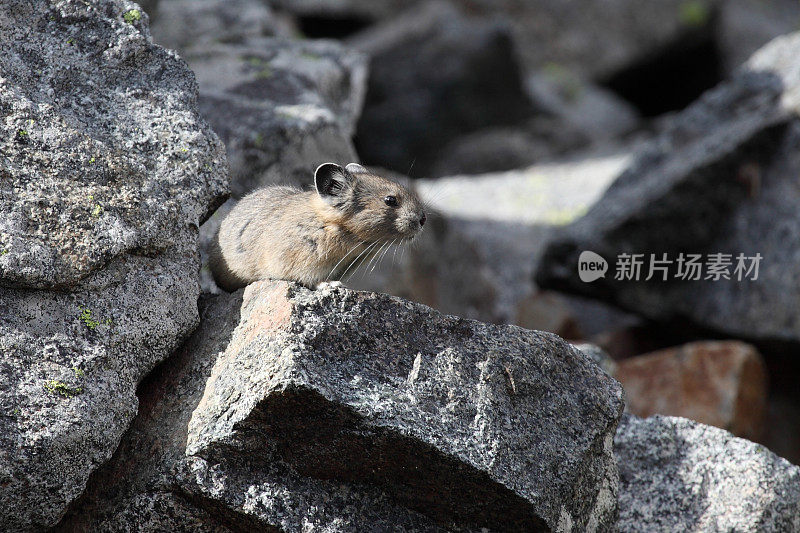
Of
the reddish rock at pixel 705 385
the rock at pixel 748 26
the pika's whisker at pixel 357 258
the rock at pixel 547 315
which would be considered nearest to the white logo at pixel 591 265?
the rock at pixel 547 315

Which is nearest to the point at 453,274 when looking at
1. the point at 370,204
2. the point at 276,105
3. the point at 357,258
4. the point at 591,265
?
the point at 591,265

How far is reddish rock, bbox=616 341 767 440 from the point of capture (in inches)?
343

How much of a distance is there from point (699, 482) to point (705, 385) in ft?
10.2

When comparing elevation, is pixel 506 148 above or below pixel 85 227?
above

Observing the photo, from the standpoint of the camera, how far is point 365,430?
15.4 ft

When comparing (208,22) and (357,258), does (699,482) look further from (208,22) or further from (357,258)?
(208,22)

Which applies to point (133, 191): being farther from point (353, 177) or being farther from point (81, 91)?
point (353, 177)

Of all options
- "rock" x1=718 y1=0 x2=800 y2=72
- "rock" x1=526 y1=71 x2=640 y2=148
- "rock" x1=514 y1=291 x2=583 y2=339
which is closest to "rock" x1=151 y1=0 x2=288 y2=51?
"rock" x1=514 y1=291 x2=583 y2=339

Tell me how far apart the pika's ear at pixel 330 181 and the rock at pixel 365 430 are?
3.95ft

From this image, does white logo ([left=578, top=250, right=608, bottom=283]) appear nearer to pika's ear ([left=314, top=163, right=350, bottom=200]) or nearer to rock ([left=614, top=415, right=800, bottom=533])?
rock ([left=614, top=415, right=800, bottom=533])

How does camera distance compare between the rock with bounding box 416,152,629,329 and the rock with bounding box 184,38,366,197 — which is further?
the rock with bounding box 416,152,629,329

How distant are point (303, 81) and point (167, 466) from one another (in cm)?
533

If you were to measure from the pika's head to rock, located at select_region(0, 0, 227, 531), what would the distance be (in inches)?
36.0

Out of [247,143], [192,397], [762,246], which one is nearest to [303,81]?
[247,143]
